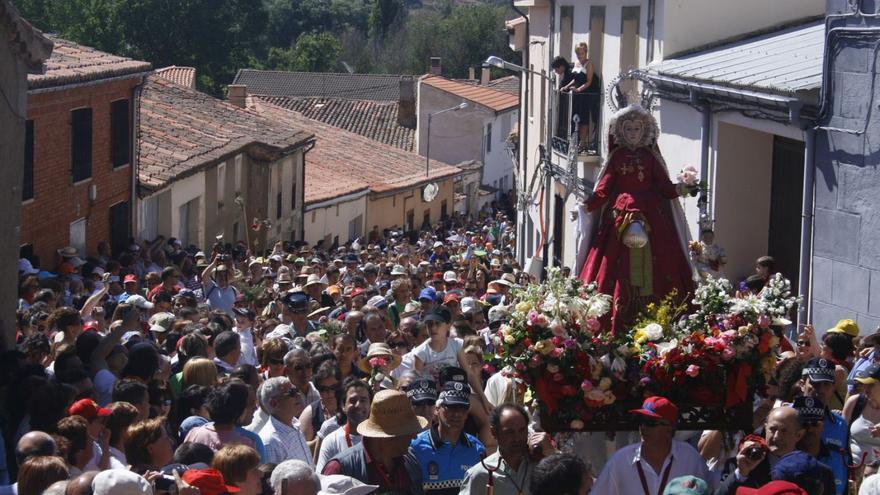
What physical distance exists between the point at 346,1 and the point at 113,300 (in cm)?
9175

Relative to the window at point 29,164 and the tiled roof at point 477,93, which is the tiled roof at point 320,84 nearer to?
the tiled roof at point 477,93

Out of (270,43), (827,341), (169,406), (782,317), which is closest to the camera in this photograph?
(782,317)

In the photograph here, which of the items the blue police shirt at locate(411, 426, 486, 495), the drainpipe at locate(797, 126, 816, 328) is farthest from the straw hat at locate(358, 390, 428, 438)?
the drainpipe at locate(797, 126, 816, 328)

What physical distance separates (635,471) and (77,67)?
16039 millimetres

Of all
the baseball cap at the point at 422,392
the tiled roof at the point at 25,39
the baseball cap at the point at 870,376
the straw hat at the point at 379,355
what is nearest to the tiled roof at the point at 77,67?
the tiled roof at the point at 25,39

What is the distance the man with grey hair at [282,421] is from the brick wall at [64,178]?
11.0 m

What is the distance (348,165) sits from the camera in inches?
1681

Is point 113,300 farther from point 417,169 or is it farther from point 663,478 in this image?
point 417,169

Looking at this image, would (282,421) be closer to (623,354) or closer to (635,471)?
(623,354)

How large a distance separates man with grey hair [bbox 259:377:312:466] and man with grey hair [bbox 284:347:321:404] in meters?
1.08

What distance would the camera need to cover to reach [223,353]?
1009 centimetres

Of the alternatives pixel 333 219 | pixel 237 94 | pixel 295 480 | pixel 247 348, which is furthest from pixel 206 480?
pixel 237 94

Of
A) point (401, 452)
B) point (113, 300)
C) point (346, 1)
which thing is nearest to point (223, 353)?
point (401, 452)

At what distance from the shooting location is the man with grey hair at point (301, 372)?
9.38 m
